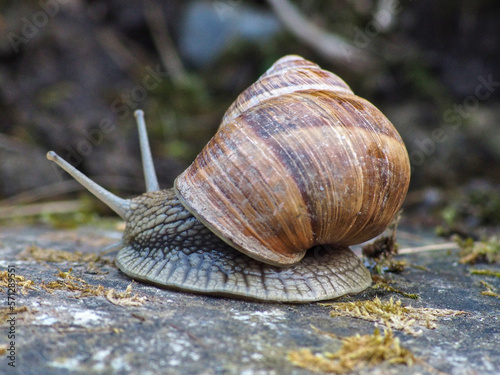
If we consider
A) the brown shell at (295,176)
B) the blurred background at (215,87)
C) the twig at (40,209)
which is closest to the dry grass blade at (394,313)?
the brown shell at (295,176)

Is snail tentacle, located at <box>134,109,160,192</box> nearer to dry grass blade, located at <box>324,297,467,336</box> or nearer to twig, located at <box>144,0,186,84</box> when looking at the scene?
dry grass blade, located at <box>324,297,467,336</box>

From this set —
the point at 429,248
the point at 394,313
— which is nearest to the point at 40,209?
the point at 429,248

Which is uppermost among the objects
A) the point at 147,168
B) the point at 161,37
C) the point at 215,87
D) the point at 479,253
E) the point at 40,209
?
the point at 161,37

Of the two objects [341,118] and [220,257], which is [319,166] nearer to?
[341,118]

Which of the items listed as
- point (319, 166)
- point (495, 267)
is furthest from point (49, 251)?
point (495, 267)

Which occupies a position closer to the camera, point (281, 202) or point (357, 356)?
point (357, 356)

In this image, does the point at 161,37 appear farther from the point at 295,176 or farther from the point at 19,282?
the point at 19,282
